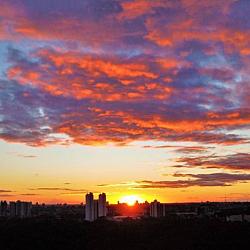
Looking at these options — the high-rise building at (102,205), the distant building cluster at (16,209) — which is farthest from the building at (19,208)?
the high-rise building at (102,205)

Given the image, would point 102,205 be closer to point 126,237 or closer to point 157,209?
point 157,209

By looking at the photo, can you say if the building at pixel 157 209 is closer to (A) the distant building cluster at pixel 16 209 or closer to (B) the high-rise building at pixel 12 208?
(A) the distant building cluster at pixel 16 209

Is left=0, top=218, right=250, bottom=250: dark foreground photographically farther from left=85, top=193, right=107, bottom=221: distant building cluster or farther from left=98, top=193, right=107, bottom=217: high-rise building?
left=98, top=193, right=107, bottom=217: high-rise building

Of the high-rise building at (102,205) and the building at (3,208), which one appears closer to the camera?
the high-rise building at (102,205)

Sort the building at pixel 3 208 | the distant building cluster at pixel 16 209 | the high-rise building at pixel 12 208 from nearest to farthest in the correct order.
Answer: the distant building cluster at pixel 16 209 → the high-rise building at pixel 12 208 → the building at pixel 3 208

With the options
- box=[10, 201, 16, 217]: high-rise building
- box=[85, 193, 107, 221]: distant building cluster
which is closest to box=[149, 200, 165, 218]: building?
box=[85, 193, 107, 221]: distant building cluster

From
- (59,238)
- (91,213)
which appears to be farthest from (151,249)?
(91,213)

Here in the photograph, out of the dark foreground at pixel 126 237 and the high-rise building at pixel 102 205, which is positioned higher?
the high-rise building at pixel 102 205
